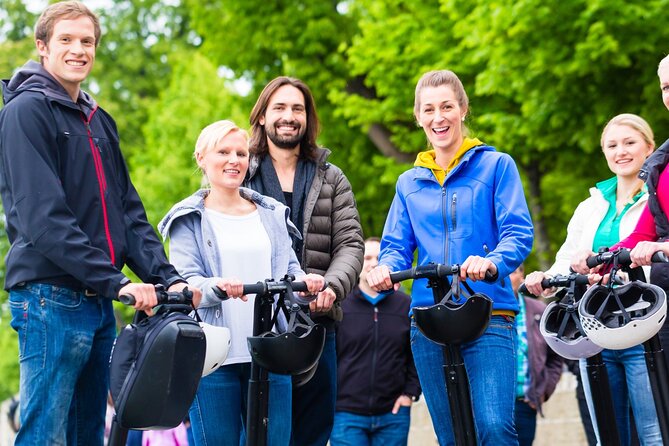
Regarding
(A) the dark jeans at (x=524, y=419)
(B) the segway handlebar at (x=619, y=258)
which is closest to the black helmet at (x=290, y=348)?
(B) the segway handlebar at (x=619, y=258)

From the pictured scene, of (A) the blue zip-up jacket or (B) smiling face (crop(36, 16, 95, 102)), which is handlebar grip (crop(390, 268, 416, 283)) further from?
(B) smiling face (crop(36, 16, 95, 102))

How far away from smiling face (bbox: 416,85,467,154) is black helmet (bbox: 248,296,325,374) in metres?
1.21

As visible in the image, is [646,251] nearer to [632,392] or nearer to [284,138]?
[632,392]

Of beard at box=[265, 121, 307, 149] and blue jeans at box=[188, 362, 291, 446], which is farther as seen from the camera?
beard at box=[265, 121, 307, 149]

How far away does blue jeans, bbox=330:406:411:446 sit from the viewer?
9.43 metres

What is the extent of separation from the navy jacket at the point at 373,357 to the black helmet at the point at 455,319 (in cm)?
414

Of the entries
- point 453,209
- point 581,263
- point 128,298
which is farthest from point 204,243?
point 581,263

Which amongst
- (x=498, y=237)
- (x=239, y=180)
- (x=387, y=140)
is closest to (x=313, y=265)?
(x=239, y=180)

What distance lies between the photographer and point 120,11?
121ft

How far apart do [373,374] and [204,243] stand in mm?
3778

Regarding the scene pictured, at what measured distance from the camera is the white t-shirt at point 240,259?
610 cm

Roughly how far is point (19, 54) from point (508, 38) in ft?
68.0

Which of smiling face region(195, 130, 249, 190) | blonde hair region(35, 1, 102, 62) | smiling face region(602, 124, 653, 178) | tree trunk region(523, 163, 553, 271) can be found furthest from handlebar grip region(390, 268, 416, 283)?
tree trunk region(523, 163, 553, 271)

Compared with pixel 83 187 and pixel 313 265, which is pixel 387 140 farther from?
pixel 83 187
